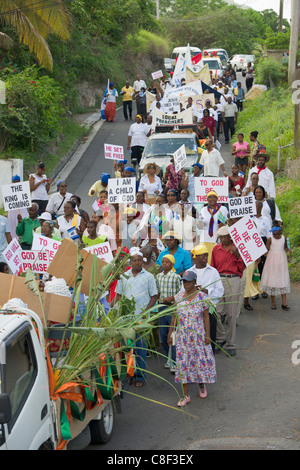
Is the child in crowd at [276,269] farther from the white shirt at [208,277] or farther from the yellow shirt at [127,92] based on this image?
the yellow shirt at [127,92]

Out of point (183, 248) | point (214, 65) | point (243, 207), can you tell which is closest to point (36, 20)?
point (183, 248)

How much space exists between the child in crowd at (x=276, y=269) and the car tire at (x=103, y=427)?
16.9 feet

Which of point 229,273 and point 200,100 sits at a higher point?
point 200,100

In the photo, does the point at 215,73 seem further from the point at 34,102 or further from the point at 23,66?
the point at 34,102

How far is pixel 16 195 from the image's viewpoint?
1311cm

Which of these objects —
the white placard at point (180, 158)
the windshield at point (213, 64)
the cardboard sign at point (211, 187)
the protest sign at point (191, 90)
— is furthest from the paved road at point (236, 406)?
the windshield at point (213, 64)

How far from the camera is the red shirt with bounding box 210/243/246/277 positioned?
411 inches

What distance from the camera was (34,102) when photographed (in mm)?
21438

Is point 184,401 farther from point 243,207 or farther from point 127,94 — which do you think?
point 127,94

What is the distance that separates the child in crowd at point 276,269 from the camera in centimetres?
1245

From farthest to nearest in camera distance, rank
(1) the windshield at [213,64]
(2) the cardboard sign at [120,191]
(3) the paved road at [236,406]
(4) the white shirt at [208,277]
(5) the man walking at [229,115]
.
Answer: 1. (1) the windshield at [213,64]
2. (5) the man walking at [229,115]
3. (2) the cardboard sign at [120,191]
4. (4) the white shirt at [208,277]
5. (3) the paved road at [236,406]

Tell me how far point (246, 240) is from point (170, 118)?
1152 cm

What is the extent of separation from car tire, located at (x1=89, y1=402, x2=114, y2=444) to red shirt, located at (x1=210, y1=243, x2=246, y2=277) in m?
3.10

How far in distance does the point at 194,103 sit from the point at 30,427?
68.5 ft
